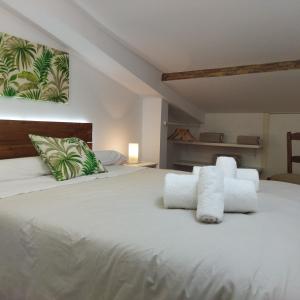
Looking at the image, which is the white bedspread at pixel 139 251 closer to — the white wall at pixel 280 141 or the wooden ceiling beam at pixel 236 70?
the wooden ceiling beam at pixel 236 70

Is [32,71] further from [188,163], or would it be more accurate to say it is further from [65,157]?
[188,163]

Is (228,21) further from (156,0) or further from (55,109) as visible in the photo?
(55,109)

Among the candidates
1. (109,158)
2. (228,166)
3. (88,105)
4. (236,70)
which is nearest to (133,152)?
(109,158)

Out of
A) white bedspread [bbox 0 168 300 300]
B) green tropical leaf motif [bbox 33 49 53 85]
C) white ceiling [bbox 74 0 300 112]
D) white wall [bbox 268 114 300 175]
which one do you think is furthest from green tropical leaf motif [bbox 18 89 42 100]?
white wall [bbox 268 114 300 175]

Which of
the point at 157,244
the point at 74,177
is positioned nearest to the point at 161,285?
the point at 157,244

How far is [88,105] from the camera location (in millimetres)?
3146

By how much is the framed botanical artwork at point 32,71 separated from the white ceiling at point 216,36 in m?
0.54

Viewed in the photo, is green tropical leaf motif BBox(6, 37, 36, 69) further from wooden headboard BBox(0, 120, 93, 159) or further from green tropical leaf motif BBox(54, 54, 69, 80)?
wooden headboard BBox(0, 120, 93, 159)

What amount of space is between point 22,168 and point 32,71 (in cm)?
94

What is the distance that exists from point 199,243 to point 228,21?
6.48 feet

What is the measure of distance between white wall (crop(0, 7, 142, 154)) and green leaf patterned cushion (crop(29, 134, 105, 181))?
0.49 metres

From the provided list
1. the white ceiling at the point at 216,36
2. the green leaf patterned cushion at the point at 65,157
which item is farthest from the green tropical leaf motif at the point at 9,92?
the white ceiling at the point at 216,36

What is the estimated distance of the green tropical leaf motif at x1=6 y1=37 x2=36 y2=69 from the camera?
2379 mm

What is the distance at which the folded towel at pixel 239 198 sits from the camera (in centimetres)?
130
